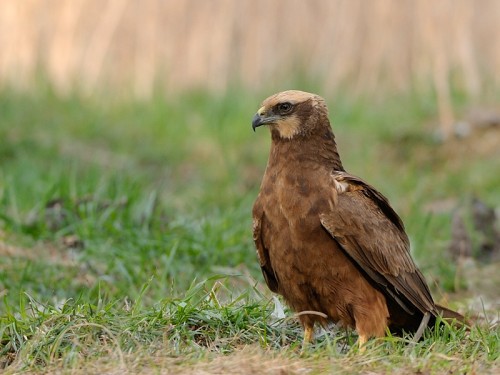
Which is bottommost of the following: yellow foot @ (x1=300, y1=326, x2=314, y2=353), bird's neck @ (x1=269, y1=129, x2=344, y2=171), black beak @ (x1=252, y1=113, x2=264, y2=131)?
yellow foot @ (x1=300, y1=326, x2=314, y2=353)

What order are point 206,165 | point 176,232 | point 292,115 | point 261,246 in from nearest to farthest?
point 261,246 < point 292,115 < point 176,232 < point 206,165

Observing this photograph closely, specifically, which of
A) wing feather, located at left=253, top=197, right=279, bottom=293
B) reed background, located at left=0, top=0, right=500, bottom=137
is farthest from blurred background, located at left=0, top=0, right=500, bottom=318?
wing feather, located at left=253, top=197, right=279, bottom=293

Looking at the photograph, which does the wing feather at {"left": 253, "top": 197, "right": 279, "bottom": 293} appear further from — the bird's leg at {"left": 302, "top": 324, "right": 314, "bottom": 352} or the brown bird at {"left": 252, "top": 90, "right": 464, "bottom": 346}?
the bird's leg at {"left": 302, "top": 324, "right": 314, "bottom": 352}

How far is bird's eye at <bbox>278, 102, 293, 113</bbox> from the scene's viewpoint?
213 inches

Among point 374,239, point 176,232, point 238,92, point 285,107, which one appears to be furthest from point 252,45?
point 374,239

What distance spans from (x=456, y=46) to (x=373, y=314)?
798cm

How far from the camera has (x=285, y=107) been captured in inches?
214

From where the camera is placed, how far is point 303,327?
5.24 metres

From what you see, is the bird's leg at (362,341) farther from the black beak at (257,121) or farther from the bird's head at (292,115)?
the black beak at (257,121)

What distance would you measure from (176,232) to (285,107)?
82.2 inches

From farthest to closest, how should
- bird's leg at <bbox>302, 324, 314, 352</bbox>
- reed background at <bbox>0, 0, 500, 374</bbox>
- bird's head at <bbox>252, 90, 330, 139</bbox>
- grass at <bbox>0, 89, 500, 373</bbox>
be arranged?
bird's head at <bbox>252, 90, 330, 139</bbox> < bird's leg at <bbox>302, 324, 314, 352</bbox> < reed background at <bbox>0, 0, 500, 374</bbox> < grass at <bbox>0, 89, 500, 373</bbox>

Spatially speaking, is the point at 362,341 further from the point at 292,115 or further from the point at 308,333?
the point at 292,115

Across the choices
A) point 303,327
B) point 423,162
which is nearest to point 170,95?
point 423,162

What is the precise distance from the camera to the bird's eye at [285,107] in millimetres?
5419
